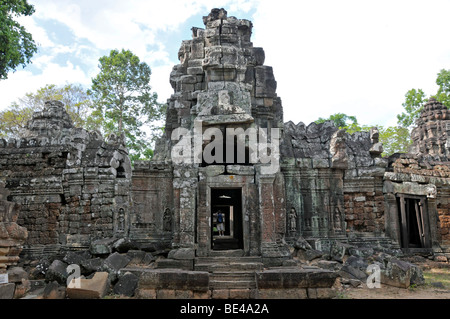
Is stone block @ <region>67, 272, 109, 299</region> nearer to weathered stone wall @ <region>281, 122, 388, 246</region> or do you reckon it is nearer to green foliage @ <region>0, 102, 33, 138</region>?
weathered stone wall @ <region>281, 122, 388, 246</region>

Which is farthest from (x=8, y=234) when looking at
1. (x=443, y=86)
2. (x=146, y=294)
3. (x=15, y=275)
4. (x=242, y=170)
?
(x=443, y=86)

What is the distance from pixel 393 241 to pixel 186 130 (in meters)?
6.06

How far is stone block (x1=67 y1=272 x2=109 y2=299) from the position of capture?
18.5 ft

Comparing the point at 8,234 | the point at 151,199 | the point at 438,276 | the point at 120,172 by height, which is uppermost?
the point at 120,172

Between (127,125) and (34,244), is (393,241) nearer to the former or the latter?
(34,244)

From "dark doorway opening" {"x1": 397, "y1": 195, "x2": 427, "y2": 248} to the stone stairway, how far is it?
16.1 feet

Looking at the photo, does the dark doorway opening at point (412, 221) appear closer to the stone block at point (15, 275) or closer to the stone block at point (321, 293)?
the stone block at point (321, 293)

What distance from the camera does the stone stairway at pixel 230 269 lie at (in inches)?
233

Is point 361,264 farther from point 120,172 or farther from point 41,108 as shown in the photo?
point 41,108

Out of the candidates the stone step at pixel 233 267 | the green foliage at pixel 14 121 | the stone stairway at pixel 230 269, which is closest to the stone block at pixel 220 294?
the stone stairway at pixel 230 269

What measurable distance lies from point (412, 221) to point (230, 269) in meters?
6.92

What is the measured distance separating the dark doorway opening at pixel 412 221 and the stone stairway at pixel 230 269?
4914mm

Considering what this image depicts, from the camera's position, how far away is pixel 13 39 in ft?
36.4
